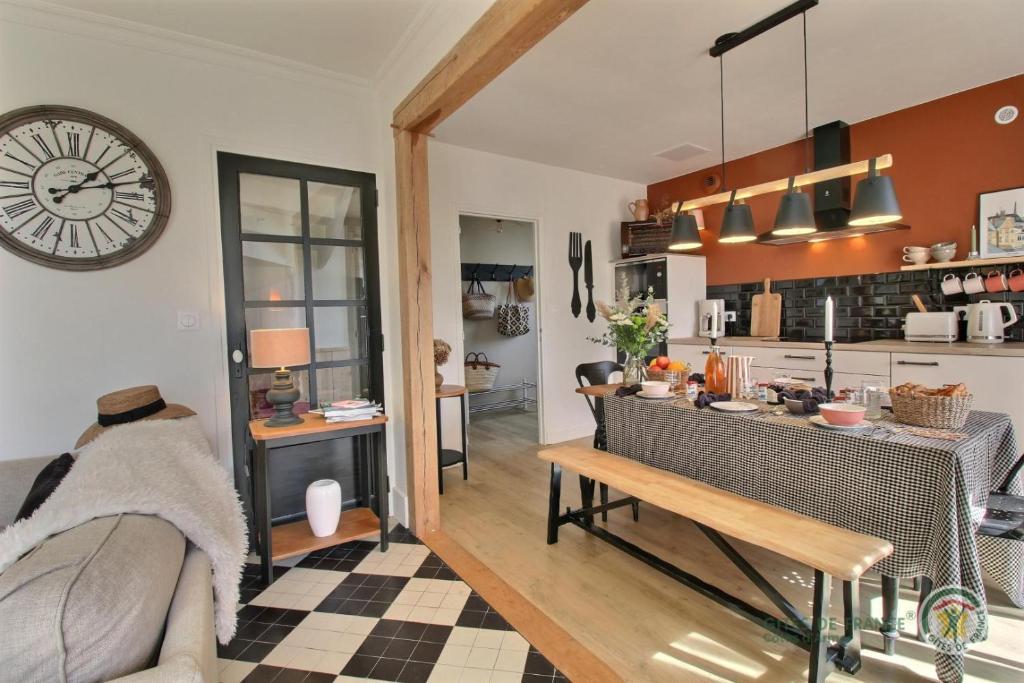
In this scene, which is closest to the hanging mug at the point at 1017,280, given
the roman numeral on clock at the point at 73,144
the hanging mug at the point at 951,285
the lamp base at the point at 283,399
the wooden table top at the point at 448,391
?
the hanging mug at the point at 951,285

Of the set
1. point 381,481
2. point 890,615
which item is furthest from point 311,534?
point 890,615

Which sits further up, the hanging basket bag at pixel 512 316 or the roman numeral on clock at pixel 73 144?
the roman numeral on clock at pixel 73 144

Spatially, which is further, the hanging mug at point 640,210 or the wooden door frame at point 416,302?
the hanging mug at point 640,210

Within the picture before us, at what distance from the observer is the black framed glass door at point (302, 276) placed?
2.75 metres

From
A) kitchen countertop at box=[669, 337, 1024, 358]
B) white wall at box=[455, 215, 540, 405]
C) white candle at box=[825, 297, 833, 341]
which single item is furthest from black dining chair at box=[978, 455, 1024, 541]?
white wall at box=[455, 215, 540, 405]

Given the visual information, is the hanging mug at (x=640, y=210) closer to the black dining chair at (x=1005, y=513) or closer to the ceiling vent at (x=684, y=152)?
the ceiling vent at (x=684, y=152)

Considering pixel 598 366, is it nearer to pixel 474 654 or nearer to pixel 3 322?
pixel 474 654

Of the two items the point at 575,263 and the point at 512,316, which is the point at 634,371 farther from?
the point at 512,316

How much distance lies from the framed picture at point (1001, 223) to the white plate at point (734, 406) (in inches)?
95.4

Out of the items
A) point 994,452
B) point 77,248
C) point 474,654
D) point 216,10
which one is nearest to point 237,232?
point 77,248

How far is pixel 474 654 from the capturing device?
1.83 meters

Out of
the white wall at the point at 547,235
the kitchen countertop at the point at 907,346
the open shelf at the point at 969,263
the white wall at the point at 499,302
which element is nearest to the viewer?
the kitchen countertop at the point at 907,346

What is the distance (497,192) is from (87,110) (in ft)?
9.16

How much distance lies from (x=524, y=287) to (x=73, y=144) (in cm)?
481
